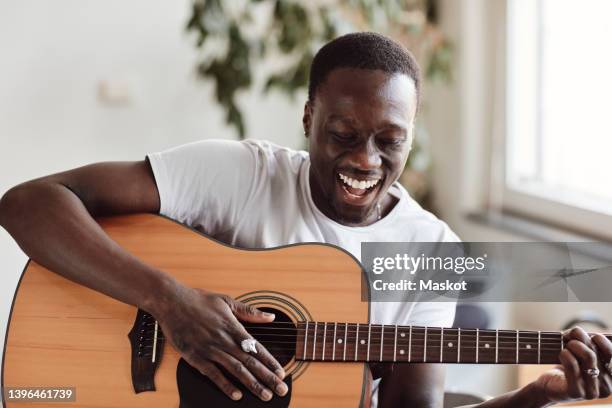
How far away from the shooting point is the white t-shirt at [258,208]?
4.00ft

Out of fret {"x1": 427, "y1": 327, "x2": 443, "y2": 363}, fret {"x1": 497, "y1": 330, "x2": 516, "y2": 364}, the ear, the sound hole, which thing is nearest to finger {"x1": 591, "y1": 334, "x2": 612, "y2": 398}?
fret {"x1": 497, "y1": 330, "x2": 516, "y2": 364}

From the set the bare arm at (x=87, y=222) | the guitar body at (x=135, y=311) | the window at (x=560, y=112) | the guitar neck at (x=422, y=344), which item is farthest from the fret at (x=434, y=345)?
the window at (x=560, y=112)

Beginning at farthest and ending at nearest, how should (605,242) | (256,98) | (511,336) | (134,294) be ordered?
(256,98) → (605,242) → (134,294) → (511,336)

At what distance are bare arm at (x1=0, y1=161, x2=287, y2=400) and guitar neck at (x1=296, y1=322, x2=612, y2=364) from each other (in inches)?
2.9

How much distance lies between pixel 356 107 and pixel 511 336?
0.41 metres

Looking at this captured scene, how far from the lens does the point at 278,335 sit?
111 centimetres

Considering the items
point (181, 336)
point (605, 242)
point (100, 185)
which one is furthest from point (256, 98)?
point (181, 336)

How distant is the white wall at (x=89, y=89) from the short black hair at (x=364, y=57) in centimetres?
140

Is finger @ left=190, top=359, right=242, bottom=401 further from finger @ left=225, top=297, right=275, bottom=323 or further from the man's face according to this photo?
the man's face

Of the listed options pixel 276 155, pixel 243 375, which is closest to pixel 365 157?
pixel 276 155

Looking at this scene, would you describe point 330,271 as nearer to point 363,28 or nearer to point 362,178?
point 362,178

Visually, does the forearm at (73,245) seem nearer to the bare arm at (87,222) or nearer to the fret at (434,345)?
the bare arm at (87,222)

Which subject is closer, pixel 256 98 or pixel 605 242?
pixel 605 242

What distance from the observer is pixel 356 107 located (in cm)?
112
